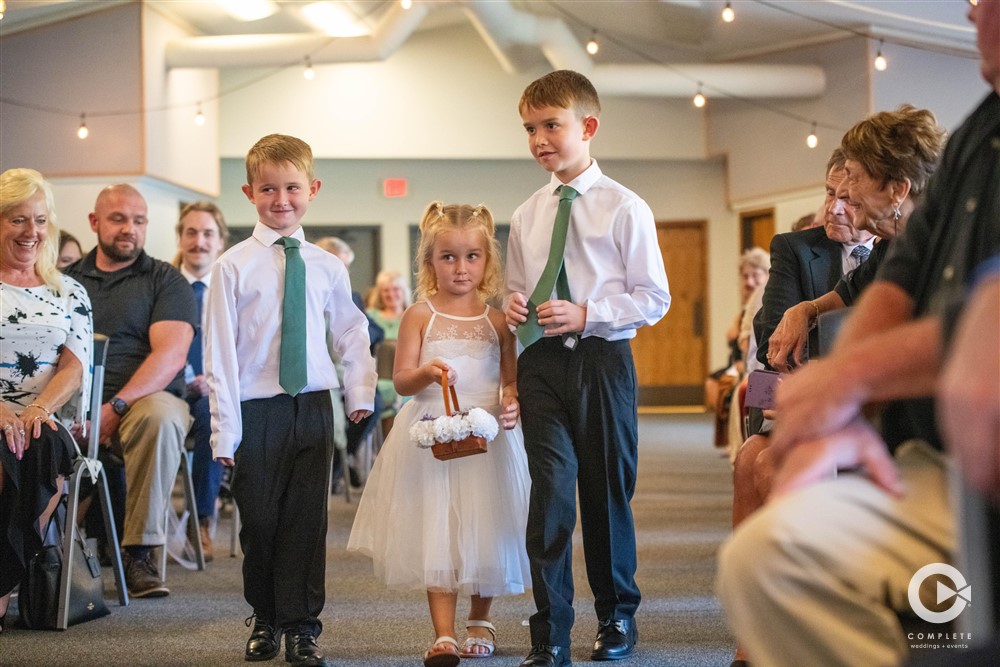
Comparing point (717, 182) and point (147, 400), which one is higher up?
point (717, 182)

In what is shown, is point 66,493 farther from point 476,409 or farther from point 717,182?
point 717,182

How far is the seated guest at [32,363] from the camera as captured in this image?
10.8 feet

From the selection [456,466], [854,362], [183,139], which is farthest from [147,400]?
[183,139]

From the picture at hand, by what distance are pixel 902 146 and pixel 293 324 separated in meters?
1.55

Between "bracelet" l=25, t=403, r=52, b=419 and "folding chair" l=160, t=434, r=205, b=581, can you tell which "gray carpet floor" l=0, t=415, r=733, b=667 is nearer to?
"folding chair" l=160, t=434, r=205, b=581

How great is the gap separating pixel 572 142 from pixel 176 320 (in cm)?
209

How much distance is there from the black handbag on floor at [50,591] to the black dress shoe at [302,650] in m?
0.92

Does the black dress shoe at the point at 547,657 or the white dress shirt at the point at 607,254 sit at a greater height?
the white dress shirt at the point at 607,254

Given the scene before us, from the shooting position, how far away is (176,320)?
4465 millimetres

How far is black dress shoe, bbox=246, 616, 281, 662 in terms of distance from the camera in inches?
116

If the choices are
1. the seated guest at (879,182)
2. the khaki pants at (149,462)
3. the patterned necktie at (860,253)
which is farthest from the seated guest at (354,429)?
the seated guest at (879,182)

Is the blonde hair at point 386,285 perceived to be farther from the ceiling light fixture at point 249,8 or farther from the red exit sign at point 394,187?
the red exit sign at point 394,187

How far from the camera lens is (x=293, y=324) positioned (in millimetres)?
2990

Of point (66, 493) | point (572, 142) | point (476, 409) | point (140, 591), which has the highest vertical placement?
point (572, 142)
